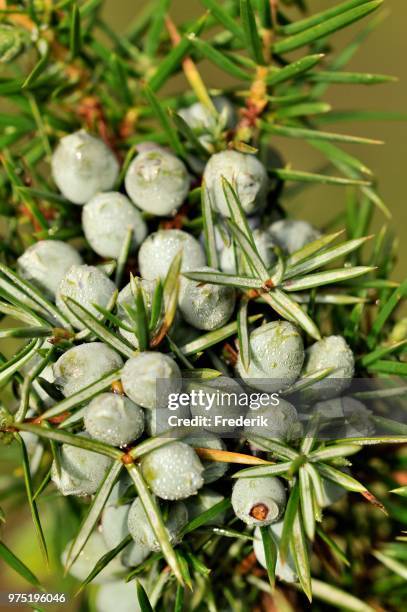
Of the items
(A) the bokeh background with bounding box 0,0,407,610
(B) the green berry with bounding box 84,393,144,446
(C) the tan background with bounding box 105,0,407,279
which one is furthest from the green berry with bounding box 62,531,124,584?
(C) the tan background with bounding box 105,0,407,279

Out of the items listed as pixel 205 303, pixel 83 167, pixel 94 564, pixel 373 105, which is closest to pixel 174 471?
pixel 205 303

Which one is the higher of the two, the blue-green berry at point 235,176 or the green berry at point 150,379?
the blue-green berry at point 235,176

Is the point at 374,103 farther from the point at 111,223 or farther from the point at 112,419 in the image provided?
the point at 112,419

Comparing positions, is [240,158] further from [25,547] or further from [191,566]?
[25,547]

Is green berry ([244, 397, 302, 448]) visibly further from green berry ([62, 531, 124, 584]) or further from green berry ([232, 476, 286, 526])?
green berry ([62, 531, 124, 584])

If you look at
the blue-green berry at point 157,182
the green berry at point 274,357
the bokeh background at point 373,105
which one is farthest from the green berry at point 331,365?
the bokeh background at point 373,105

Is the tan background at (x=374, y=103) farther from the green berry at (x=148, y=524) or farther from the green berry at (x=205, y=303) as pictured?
the green berry at (x=148, y=524)

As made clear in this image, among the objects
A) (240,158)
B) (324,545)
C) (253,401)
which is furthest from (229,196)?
(324,545)
